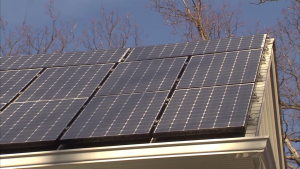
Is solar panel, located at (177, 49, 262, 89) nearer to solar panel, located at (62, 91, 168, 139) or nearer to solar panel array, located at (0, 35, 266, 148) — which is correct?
solar panel array, located at (0, 35, 266, 148)

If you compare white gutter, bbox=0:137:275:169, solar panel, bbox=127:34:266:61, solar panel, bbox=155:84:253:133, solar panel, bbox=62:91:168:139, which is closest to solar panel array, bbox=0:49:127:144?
solar panel, bbox=62:91:168:139

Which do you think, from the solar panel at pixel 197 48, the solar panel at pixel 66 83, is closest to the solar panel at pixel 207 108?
the solar panel at pixel 66 83

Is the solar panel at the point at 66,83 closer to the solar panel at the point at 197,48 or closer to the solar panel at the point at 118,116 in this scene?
the solar panel at the point at 118,116

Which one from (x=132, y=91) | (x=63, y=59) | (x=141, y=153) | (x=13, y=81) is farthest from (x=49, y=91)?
(x=141, y=153)

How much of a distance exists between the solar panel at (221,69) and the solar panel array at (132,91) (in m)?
0.02

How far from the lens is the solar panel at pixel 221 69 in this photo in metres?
8.75

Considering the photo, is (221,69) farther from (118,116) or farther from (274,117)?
(274,117)

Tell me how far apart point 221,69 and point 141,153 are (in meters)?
2.84

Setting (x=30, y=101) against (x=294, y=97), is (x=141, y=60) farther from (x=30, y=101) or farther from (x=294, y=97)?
(x=294, y=97)

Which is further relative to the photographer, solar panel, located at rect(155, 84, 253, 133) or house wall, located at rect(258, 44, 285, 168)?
house wall, located at rect(258, 44, 285, 168)

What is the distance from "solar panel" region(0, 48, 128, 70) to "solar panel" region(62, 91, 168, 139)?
2.18 meters

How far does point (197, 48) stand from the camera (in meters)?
10.7

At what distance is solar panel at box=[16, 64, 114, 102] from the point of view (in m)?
9.05

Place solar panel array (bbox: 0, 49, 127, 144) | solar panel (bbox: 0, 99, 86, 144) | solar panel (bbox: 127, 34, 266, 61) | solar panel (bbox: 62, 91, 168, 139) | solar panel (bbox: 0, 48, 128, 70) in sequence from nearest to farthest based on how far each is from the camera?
solar panel (bbox: 62, 91, 168, 139)
solar panel (bbox: 0, 99, 86, 144)
solar panel array (bbox: 0, 49, 127, 144)
solar panel (bbox: 127, 34, 266, 61)
solar panel (bbox: 0, 48, 128, 70)
